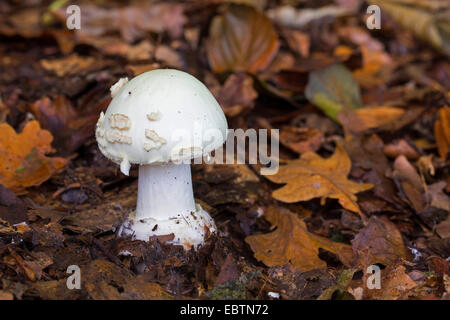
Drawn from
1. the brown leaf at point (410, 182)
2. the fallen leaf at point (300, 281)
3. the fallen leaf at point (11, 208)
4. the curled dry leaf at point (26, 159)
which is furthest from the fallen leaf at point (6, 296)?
the brown leaf at point (410, 182)

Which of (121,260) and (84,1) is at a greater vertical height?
(84,1)

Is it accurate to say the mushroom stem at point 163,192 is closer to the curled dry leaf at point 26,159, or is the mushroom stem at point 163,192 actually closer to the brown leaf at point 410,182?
the curled dry leaf at point 26,159

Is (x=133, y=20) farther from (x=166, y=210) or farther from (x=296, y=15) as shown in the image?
(x=166, y=210)

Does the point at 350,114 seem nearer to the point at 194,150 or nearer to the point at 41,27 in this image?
the point at 194,150

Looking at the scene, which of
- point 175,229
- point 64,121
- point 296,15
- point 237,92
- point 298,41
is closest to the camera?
point 175,229

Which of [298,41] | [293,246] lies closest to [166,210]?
[293,246]

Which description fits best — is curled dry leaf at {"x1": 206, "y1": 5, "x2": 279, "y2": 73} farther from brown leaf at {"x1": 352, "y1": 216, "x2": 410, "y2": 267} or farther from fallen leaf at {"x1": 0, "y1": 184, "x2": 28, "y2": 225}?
fallen leaf at {"x1": 0, "y1": 184, "x2": 28, "y2": 225}
